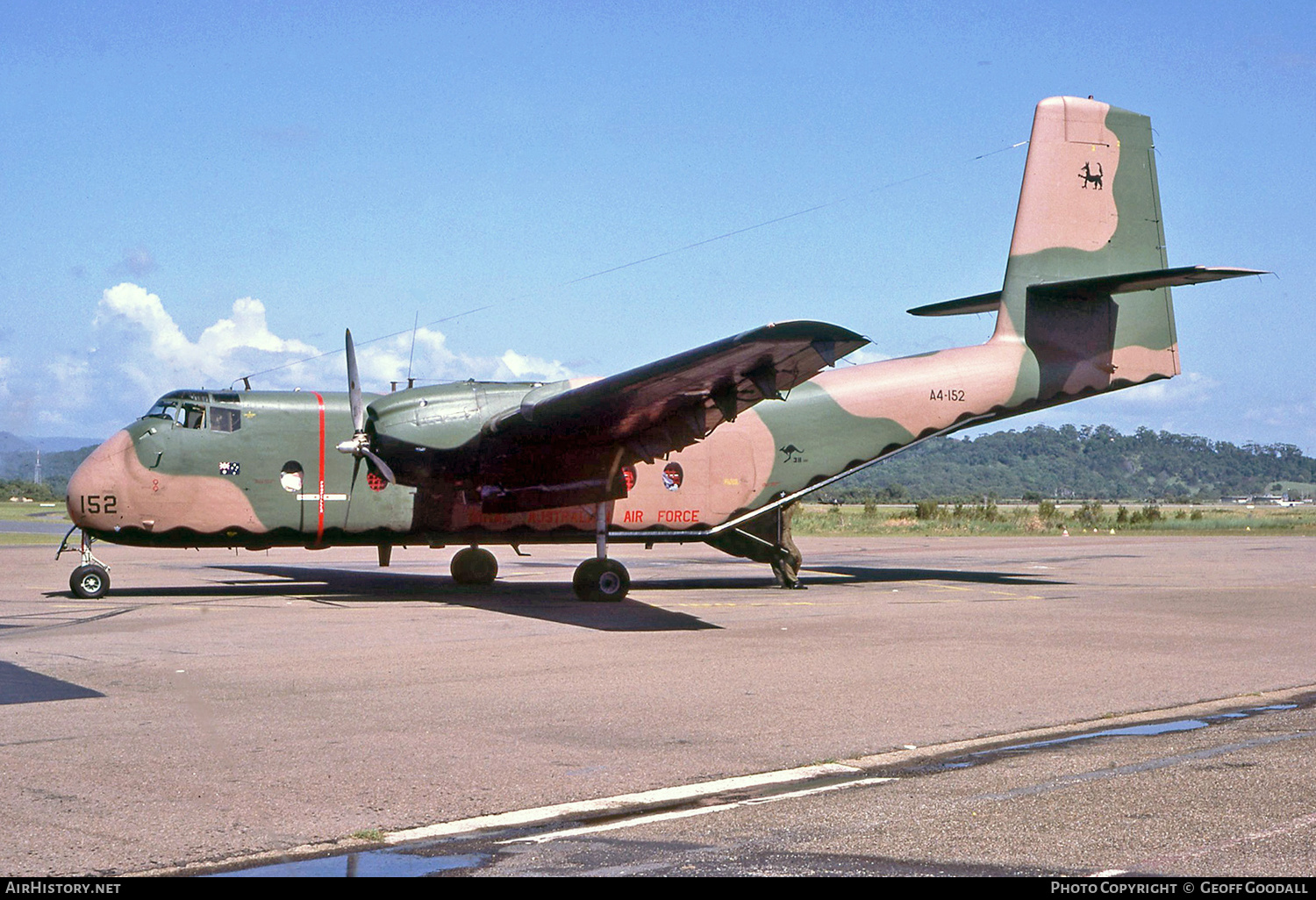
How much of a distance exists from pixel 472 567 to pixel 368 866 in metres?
17.6

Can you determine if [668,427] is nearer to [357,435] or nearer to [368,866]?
[357,435]

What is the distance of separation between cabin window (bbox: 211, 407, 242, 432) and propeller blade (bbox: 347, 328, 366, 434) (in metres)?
1.87

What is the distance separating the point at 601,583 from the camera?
786 inches

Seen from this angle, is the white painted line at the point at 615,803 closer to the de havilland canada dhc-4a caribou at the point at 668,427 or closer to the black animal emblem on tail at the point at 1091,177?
the de havilland canada dhc-4a caribou at the point at 668,427

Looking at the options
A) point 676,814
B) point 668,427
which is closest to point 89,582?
point 668,427

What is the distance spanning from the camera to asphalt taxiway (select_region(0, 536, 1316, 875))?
600cm

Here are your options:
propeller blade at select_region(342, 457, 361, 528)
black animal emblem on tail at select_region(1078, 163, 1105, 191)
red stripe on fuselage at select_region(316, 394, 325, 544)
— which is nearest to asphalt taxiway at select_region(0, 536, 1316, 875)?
red stripe on fuselage at select_region(316, 394, 325, 544)

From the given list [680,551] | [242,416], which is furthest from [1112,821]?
[680,551]

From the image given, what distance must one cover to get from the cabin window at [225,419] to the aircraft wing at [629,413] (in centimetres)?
401

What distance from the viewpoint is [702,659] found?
1280 centimetres

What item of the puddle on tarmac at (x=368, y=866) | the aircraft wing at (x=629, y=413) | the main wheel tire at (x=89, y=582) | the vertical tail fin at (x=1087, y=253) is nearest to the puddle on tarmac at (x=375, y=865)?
the puddle on tarmac at (x=368, y=866)

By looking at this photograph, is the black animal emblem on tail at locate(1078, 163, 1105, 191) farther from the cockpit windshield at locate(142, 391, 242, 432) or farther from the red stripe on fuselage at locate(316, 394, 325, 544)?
the cockpit windshield at locate(142, 391, 242, 432)
